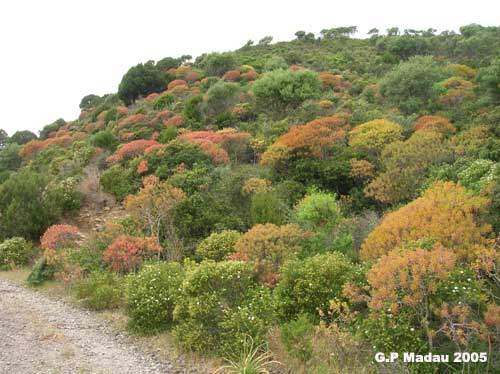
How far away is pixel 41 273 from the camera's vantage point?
12445mm

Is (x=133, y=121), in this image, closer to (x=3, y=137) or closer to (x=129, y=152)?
(x=129, y=152)

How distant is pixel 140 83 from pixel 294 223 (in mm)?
34024

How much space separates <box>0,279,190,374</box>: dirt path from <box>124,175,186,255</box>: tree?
3.44 m

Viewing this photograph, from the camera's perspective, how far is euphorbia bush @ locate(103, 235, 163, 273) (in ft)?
36.6

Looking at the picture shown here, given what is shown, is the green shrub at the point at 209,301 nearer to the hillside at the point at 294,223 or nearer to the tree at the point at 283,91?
the hillside at the point at 294,223

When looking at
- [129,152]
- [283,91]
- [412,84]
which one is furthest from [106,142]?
[412,84]

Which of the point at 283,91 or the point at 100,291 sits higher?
the point at 283,91

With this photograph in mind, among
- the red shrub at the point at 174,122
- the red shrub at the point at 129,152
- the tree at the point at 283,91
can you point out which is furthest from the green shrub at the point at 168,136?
the tree at the point at 283,91

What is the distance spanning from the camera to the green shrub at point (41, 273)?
40.5ft

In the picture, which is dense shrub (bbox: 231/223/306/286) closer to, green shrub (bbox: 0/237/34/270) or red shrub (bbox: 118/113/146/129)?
green shrub (bbox: 0/237/34/270)

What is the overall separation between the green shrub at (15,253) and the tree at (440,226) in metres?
11.4

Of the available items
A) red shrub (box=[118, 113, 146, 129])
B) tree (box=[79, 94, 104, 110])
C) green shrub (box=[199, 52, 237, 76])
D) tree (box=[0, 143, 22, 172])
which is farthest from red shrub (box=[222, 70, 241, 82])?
tree (box=[79, 94, 104, 110])

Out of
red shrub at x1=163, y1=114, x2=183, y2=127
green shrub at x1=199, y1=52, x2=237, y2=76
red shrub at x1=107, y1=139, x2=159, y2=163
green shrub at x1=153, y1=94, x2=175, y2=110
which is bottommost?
red shrub at x1=107, y1=139, x2=159, y2=163

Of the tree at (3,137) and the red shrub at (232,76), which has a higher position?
the red shrub at (232,76)
